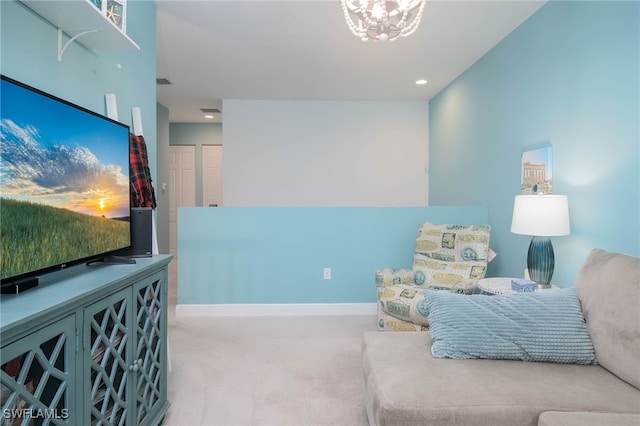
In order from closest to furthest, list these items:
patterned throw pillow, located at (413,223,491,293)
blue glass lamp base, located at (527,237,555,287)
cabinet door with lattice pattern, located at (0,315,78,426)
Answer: cabinet door with lattice pattern, located at (0,315,78,426)
blue glass lamp base, located at (527,237,555,287)
patterned throw pillow, located at (413,223,491,293)

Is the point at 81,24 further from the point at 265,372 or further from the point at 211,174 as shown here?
the point at 211,174

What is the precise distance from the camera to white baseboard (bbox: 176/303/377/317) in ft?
11.7

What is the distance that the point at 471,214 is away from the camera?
3729 mm

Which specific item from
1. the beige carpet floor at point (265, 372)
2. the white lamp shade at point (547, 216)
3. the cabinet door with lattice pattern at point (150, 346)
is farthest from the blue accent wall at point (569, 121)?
the cabinet door with lattice pattern at point (150, 346)

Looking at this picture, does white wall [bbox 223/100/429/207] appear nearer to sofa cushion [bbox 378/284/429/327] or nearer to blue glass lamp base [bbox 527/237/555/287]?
sofa cushion [bbox 378/284/429/327]

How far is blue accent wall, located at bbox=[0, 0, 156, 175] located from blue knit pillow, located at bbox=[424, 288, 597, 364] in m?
1.91

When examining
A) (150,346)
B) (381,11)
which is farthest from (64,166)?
(381,11)

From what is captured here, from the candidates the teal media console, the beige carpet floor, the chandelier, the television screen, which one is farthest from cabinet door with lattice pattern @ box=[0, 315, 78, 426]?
the chandelier

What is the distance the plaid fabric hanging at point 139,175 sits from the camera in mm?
2145

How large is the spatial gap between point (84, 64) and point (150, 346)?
1.37m

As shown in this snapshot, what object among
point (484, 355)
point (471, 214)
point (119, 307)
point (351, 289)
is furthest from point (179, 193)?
Result: point (484, 355)

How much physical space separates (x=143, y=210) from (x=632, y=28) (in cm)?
274

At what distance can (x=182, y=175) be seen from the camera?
6.89 m

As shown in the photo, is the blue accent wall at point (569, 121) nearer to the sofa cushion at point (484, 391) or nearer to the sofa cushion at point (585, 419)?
the sofa cushion at point (484, 391)
